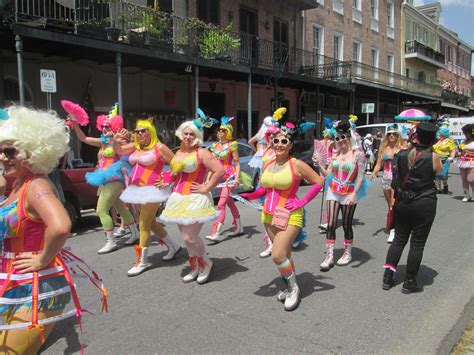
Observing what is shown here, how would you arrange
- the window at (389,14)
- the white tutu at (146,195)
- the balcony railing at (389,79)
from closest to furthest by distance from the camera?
the white tutu at (146,195) < the balcony railing at (389,79) < the window at (389,14)

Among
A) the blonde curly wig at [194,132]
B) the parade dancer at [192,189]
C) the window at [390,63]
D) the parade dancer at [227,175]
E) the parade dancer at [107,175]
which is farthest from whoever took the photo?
the window at [390,63]

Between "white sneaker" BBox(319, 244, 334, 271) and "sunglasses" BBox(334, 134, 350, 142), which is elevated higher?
"sunglasses" BBox(334, 134, 350, 142)

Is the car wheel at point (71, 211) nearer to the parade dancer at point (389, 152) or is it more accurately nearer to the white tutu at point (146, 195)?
the white tutu at point (146, 195)

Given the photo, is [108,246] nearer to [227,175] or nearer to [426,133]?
[227,175]

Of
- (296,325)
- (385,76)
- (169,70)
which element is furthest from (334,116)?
(296,325)

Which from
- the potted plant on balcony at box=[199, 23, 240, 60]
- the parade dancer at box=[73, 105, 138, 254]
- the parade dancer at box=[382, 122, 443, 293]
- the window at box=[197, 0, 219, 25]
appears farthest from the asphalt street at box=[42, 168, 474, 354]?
the window at box=[197, 0, 219, 25]

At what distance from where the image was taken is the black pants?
14.3ft

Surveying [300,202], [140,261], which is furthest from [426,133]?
[140,261]

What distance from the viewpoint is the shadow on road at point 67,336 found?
3.37m

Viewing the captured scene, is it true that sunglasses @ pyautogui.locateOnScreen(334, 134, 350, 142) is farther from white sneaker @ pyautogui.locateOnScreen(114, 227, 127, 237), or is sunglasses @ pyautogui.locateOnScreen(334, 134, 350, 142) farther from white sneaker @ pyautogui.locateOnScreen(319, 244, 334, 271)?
white sneaker @ pyautogui.locateOnScreen(114, 227, 127, 237)

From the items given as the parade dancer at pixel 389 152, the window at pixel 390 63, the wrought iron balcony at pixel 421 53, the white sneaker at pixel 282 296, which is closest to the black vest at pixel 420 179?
the white sneaker at pixel 282 296

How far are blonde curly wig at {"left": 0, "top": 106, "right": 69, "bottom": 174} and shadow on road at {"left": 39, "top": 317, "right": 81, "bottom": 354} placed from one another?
180 centimetres

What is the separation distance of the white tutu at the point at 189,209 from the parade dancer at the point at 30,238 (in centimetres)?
214

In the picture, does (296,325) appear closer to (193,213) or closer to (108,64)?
(193,213)
